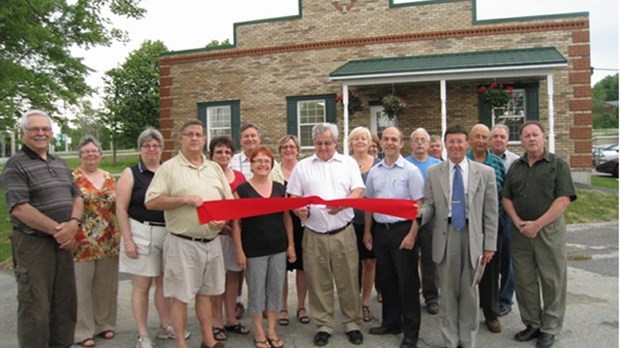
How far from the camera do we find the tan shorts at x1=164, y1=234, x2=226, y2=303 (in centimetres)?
396

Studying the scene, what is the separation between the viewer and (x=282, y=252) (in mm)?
4426

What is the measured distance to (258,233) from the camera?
4.31 m

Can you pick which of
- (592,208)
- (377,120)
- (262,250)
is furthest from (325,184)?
(377,120)

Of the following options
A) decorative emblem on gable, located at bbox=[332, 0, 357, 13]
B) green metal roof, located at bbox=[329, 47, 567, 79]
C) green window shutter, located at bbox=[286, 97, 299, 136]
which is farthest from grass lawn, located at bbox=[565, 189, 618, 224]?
decorative emblem on gable, located at bbox=[332, 0, 357, 13]

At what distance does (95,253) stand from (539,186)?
4.25 meters

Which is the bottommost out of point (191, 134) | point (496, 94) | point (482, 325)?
point (482, 325)

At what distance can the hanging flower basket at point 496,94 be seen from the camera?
13875 millimetres

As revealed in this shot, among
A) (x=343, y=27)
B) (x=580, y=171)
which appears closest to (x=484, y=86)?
(x=580, y=171)

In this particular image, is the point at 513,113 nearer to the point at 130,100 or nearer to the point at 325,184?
the point at 325,184

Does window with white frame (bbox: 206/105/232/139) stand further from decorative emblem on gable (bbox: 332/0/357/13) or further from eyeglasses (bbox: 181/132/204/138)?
eyeglasses (bbox: 181/132/204/138)

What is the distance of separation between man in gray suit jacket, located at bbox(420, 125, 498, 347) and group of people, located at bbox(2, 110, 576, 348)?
0.04 feet

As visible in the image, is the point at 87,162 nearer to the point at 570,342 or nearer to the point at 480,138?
the point at 480,138

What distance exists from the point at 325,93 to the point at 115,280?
12.0 metres

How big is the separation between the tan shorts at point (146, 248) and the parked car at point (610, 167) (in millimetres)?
21459
